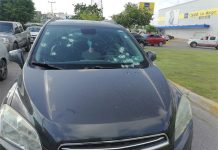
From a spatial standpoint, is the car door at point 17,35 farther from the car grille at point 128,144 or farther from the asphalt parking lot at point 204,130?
the car grille at point 128,144

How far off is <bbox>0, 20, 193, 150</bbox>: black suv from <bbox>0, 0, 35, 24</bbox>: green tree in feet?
160

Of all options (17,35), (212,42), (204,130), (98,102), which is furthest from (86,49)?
(212,42)

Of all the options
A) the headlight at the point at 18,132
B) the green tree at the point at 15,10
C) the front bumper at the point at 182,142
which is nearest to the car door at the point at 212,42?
the green tree at the point at 15,10

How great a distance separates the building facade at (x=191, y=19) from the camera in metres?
66.9

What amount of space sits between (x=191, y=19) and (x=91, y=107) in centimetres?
7734

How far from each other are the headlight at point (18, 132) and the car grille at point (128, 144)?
0.25 meters

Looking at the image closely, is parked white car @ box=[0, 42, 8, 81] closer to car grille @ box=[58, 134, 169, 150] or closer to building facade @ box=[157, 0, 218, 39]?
car grille @ box=[58, 134, 169, 150]

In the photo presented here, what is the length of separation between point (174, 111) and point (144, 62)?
127 centimetres

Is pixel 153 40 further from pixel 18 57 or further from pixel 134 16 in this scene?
pixel 18 57

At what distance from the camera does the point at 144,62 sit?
14.2ft

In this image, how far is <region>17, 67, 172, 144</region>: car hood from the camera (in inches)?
108

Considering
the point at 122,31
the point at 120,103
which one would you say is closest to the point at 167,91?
the point at 120,103

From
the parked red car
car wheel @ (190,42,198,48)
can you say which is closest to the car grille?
the parked red car

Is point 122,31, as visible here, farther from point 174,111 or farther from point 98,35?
point 174,111
